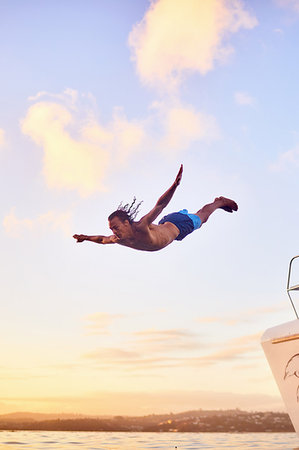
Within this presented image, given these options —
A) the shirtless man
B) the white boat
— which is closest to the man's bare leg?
the shirtless man

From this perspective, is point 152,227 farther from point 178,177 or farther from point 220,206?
point 220,206

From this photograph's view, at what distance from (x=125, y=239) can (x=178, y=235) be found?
1886 millimetres

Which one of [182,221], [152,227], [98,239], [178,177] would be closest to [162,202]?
[178,177]

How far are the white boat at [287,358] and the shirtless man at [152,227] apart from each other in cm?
382

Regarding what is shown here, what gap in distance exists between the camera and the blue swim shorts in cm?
1318

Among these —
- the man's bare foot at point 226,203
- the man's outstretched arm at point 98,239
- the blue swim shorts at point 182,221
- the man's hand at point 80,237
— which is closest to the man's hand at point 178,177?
the man's outstretched arm at point 98,239

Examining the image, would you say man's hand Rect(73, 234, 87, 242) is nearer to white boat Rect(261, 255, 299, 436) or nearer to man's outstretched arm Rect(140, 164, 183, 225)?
man's outstretched arm Rect(140, 164, 183, 225)

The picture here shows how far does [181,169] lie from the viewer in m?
10.3

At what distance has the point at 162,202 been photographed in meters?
11.1

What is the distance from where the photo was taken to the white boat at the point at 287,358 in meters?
7.71

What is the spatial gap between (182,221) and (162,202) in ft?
7.37

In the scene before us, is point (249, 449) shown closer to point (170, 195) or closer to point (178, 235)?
point (178, 235)

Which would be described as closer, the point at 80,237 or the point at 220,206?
the point at 80,237

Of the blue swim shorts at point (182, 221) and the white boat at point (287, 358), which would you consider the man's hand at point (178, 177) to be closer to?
the blue swim shorts at point (182, 221)
